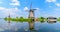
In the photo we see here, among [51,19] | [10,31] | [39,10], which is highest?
[39,10]

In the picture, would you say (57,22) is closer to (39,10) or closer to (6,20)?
(39,10)

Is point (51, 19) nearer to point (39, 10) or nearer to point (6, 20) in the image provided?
point (39, 10)

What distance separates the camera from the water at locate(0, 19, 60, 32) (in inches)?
98.6

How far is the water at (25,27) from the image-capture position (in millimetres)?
2504

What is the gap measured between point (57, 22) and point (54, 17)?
117 mm

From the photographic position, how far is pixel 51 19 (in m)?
2.52

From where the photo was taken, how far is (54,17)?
99.0 inches

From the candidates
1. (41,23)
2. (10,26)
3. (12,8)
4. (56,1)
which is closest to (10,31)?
(10,26)

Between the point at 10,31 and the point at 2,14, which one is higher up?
the point at 2,14

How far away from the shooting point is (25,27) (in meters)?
2.53

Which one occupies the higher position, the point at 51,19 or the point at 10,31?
the point at 51,19

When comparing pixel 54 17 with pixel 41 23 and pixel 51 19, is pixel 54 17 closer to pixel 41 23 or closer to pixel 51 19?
pixel 51 19

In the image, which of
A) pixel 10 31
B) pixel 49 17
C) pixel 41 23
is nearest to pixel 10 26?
pixel 10 31

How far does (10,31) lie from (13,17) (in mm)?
276
